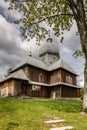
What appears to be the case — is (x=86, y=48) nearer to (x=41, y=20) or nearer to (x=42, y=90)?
(x=41, y=20)

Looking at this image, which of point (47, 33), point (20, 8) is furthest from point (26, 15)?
point (47, 33)

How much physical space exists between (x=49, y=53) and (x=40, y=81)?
42.6 feet

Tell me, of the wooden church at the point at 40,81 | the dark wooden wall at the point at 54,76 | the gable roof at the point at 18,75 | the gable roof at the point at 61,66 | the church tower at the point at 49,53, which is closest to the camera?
the gable roof at the point at 18,75

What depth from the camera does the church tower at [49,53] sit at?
69.9m

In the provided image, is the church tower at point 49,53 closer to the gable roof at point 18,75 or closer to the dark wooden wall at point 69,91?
the dark wooden wall at point 69,91

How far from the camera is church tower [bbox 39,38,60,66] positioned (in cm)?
6991

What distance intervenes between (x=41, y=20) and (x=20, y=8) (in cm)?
249

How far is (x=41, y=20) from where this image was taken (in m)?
23.4

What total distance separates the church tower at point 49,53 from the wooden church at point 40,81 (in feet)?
7.23

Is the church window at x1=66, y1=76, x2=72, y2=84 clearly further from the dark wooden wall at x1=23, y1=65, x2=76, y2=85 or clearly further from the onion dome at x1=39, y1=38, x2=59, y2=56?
the onion dome at x1=39, y1=38, x2=59, y2=56

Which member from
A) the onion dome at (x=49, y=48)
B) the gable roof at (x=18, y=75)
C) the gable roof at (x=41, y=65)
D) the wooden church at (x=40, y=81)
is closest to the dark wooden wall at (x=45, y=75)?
the wooden church at (x=40, y=81)

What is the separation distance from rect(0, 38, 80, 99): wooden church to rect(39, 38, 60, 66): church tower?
7.23 ft

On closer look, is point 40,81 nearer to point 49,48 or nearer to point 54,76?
point 54,76

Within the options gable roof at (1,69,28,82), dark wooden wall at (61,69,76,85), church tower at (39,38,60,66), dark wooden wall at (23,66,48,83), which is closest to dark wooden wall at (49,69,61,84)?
dark wooden wall at (61,69,76,85)
